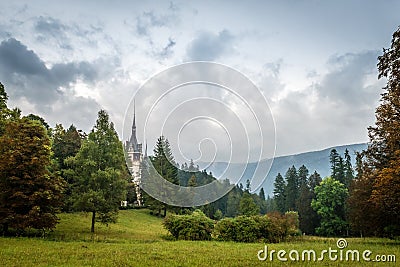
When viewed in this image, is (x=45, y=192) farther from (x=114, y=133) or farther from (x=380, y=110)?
(x=380, y=110)

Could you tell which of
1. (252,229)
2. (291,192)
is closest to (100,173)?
(252,229)

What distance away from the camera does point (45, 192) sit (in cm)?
2269

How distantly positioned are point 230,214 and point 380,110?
2109 inches

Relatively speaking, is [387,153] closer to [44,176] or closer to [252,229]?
[252,229]

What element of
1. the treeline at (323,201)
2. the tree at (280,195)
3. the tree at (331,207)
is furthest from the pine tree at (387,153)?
the tree at (280,195)

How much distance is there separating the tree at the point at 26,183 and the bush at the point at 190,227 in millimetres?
8938

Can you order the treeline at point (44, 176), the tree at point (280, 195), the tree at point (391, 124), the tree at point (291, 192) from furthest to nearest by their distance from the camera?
the tree at point (280, 195) → the tree at point (291, 192) → the treeline at point (44, 176) → the tree at point (391, 124)

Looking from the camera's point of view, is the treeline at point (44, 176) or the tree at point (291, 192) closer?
the treeline at point (44, 176)

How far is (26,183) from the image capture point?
22672 millimetres

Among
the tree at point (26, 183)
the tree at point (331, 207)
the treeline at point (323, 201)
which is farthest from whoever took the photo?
the treeline at point (323, 201)

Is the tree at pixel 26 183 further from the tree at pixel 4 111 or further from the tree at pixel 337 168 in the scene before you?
the tree at pixel 337 168

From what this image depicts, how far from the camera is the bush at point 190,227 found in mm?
27422

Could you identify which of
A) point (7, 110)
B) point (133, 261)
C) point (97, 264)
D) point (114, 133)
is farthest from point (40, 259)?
point (7, 110)

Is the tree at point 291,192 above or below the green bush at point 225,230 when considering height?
above
